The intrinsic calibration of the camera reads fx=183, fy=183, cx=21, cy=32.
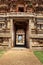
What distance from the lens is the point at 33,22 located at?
71.5 feet

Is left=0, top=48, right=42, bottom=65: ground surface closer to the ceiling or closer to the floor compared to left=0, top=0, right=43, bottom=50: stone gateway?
closer to the floor

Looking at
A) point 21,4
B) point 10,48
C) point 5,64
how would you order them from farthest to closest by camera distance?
point 21,4 < point 10,48 < point 5,64

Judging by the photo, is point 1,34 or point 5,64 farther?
point 1,34

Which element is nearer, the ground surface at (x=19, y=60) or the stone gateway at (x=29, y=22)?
the ground surface at (x=19, y=60)

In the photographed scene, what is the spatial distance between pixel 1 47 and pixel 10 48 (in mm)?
1077

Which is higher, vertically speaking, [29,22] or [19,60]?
[29,22]

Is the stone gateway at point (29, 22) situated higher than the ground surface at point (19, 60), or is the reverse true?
the stone gateway at point (29, 22)

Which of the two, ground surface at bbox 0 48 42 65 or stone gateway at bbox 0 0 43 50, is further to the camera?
stone gateway at bbox 0 0 43 50

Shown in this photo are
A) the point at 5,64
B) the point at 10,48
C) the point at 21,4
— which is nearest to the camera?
the point at 5,64

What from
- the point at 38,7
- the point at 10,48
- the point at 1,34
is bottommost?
the point at 10,48

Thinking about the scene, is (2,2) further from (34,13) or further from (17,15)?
(34,13)

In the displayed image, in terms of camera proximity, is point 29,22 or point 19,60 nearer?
point 19,60

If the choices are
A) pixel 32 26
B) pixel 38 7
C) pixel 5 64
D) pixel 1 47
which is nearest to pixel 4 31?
pixel 1 47

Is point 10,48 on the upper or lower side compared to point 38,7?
lower
